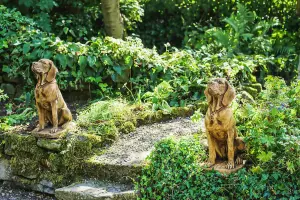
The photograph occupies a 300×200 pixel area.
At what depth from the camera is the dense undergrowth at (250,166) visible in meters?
5.86

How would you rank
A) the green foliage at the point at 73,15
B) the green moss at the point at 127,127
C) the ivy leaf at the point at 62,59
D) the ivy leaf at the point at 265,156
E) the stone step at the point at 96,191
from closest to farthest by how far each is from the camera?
1. the ivy leaf at the point at 265,156
2. the stone step at the point at 96,191
3. the green moss at the point at 127,127
4. the ivy leaf at the point at 62,59
5. the green foliage at the point at 73,15

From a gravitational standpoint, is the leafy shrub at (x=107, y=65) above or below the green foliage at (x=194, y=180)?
above

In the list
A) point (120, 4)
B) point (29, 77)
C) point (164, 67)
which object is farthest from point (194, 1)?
point (29, 77)

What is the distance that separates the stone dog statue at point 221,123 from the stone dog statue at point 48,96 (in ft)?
6.98

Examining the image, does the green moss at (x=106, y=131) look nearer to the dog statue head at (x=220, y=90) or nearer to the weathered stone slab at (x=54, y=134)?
the weathered stone slab at (x=54, y=134)

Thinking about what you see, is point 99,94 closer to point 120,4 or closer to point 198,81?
point 198,81

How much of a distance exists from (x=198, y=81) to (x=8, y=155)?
10.0 feet

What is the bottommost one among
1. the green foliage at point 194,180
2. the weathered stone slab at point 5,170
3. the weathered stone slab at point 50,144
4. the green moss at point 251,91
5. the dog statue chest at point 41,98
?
the weathered stone slab at point 5,170

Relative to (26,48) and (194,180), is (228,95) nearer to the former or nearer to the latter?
(194,180)

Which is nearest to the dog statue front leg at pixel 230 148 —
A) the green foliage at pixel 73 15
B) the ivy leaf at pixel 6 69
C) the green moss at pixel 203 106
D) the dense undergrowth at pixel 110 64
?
the green moss at pixel 203 106

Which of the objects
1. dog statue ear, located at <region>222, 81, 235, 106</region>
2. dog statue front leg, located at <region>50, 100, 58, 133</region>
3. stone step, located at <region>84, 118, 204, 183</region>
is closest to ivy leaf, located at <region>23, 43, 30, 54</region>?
dog statue front leg, located at <region>50, 100, 58, 133</region>

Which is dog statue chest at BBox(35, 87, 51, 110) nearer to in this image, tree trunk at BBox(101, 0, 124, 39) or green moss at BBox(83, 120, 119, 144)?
green moss at BBox(83, 120, 119, 144)

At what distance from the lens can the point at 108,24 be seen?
10.6m

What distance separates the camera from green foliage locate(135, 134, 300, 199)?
19.3 feet
